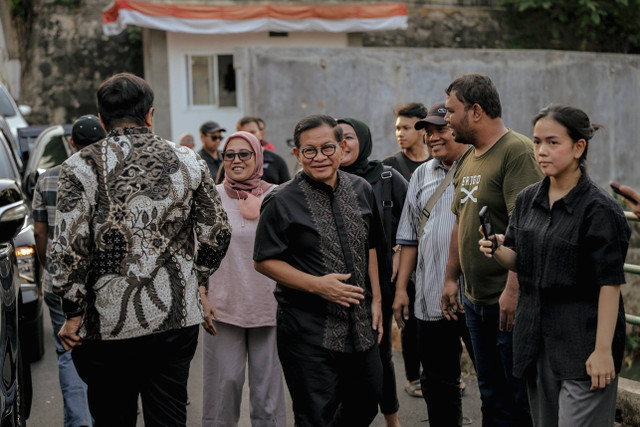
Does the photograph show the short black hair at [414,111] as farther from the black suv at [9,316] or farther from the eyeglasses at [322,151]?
the black suv at [9,316]

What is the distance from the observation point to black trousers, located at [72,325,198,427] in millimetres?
3518

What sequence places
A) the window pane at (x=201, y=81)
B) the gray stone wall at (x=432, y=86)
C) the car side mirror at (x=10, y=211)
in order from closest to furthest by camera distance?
the car side mirror at (x=10, y=211) < the gray stone wall at (x=432, y=86) < the window pane at (x=201, y=81)

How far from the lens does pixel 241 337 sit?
490cm

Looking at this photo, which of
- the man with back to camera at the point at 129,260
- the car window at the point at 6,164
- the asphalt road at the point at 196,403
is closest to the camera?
the man with back to camera at the point at 129,260

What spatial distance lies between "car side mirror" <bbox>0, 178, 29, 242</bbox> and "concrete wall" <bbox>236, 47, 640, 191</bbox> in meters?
8.25

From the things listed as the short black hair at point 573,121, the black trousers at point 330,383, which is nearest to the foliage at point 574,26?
the short black hair at point 573,121

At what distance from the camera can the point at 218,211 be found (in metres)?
3.75

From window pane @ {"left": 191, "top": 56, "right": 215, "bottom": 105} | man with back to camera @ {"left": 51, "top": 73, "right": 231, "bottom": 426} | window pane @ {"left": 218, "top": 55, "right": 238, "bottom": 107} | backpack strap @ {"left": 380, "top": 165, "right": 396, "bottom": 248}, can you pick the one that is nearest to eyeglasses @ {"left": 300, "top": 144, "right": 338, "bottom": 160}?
man with back to camera @ {"left": 51, "top": 73, "right": 231, "bottom": 426}

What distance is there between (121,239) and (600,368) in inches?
84.9

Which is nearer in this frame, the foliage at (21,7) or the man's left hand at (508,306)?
the man's left hand at (508,306)

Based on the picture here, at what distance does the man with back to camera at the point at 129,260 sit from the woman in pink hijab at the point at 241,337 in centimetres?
115

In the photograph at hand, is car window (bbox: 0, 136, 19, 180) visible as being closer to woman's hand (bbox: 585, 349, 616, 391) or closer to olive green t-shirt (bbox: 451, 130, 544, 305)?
olive green t-shirt (bbox: 451, 130, 544, 305)

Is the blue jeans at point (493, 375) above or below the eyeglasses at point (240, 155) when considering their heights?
below

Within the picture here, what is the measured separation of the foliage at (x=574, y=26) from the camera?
755 inches
